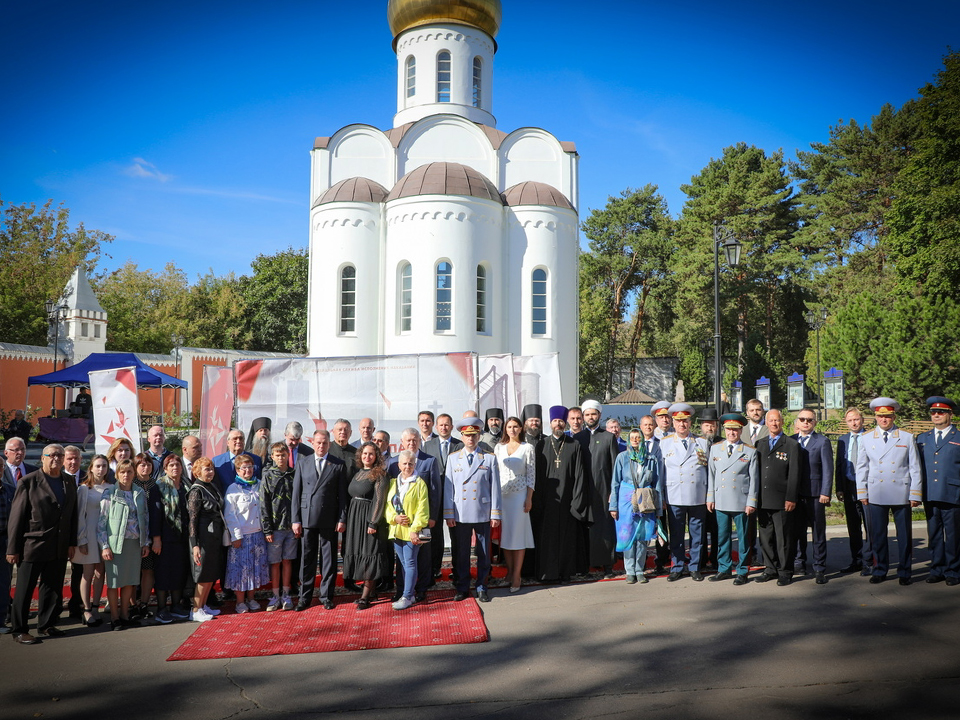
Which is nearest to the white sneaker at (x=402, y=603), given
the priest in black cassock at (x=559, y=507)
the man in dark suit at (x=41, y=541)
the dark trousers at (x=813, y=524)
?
the priest in black cassock at (x=559, y=507)

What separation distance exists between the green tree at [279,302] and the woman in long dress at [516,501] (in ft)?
160

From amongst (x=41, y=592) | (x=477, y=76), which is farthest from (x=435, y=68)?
(x=41, y=592)

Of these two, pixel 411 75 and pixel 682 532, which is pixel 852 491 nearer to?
pixel 682 532

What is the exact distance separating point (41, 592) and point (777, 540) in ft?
24.5

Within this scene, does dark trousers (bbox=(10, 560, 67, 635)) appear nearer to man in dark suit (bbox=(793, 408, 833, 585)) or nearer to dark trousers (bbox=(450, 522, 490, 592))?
dark trousers (bbox=(450, 522, 490, 592))

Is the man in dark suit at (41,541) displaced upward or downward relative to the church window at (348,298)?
downward

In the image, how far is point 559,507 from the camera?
8.28 meters

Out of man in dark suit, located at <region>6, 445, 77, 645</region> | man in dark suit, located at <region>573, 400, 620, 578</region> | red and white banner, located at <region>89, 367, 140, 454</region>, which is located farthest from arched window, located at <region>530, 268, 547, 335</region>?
man in dark suit, located at <region>6, 445, 77, 645</region>

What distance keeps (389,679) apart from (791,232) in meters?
44.7

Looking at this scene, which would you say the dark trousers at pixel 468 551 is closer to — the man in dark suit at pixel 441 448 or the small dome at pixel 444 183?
the man in dark suit at pixel 441 448

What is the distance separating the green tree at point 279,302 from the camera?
5550 centimetres

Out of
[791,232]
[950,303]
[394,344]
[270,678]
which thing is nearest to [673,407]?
[270,678]

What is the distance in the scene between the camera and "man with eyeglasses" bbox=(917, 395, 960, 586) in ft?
25.3

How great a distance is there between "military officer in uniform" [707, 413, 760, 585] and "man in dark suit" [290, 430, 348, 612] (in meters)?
4.25
